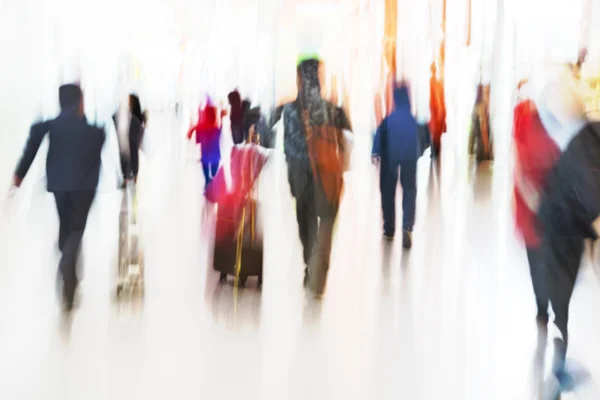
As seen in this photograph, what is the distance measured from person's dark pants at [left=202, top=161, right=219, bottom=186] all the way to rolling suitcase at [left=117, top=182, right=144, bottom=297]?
211mm

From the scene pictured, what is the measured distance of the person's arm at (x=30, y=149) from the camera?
1307 millimetres

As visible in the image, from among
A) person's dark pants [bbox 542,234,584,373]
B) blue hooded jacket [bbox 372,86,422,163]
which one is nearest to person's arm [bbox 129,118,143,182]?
blue hooded jacket [bbox 372,86,422,163]

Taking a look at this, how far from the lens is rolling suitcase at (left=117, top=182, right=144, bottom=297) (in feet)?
4.33

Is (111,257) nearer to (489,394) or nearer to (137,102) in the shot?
(137,102)

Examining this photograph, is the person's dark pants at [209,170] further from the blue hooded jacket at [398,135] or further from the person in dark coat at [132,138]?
the blue hooded jacket at [398,135]

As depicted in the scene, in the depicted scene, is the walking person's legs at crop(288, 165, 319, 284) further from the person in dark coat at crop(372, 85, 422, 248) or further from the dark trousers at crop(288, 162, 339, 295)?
the person in dark coat at crop(372, 85, 422, 248)

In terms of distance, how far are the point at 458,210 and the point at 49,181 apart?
45.9 inches

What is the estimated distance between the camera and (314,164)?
1.35m

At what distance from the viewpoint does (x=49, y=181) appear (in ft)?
4.34

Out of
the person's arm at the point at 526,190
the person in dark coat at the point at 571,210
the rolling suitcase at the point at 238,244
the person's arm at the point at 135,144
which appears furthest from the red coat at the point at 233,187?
the person in dark coat at the point at 571,210

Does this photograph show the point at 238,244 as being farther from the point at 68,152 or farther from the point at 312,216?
the point at 68,152

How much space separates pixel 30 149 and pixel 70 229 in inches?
9.7

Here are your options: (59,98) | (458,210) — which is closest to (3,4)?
(59,98)

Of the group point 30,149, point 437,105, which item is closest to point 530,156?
point 437,105
